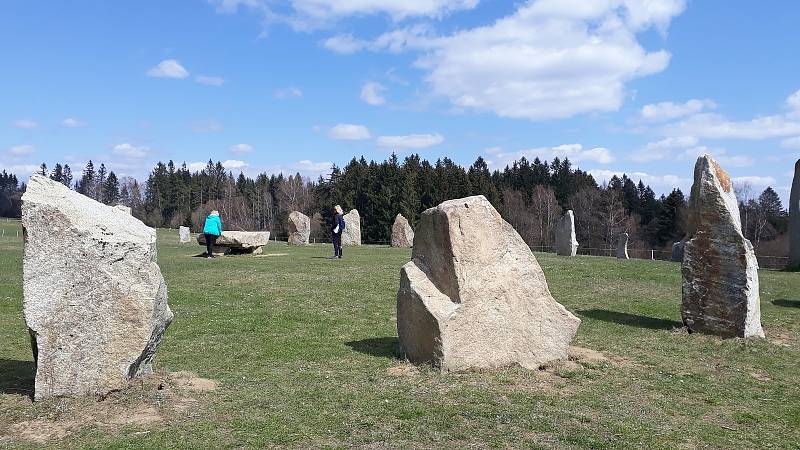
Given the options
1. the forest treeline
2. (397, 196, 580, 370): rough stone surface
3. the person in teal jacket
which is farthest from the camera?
the forest treeline

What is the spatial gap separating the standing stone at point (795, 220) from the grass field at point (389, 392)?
46.9ft

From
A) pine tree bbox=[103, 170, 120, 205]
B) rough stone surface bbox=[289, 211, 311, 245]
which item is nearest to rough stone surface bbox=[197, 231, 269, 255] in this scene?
rough stone surface bbox=[289, 211, 311, 245]

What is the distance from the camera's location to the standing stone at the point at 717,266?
40.0 ft

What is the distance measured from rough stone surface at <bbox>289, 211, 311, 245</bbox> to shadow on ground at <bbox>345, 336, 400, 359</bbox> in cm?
2796

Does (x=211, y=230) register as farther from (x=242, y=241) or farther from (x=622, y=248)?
(x=622, y=248)

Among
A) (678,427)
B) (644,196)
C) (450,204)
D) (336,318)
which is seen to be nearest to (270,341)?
(336,318)

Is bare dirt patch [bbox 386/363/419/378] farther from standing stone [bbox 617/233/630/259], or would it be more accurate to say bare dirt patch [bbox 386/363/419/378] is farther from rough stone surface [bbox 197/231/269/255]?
standing stone [bbox 617/233/630/259]

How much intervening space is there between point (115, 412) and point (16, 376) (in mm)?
2587

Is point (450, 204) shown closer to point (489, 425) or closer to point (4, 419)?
point (489, 425)

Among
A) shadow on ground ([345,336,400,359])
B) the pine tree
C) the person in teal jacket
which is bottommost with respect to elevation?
shadow on ground ([345,336,400,359])

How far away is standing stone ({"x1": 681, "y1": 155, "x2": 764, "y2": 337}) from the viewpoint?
12.2 m

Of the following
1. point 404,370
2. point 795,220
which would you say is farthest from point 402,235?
point 404,370

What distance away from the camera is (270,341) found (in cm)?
1150

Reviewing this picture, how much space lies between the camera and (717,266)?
12555mm
